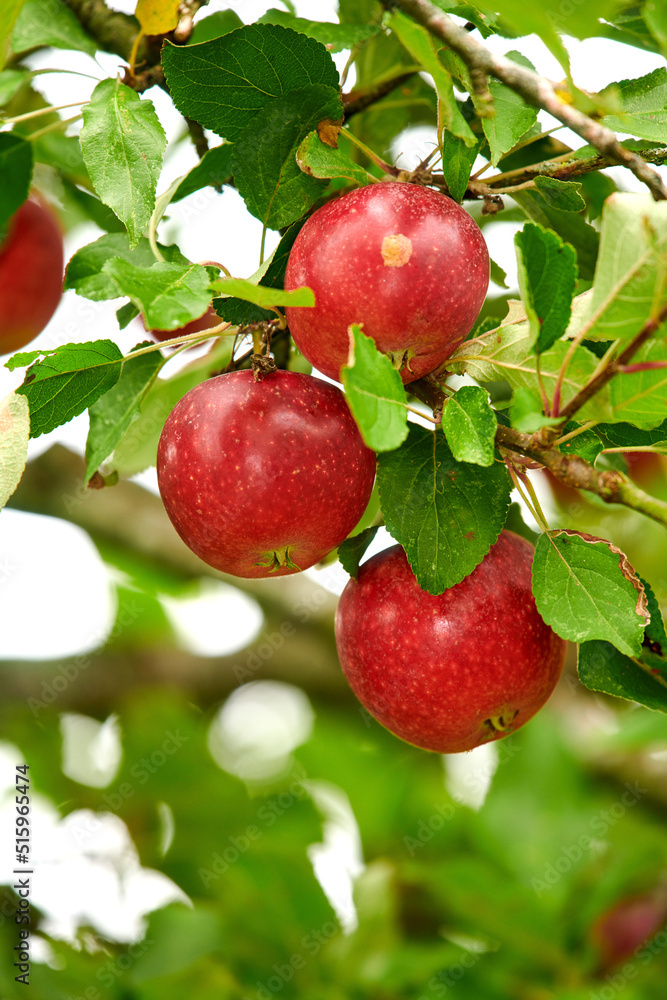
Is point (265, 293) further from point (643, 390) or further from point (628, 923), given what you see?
point (628, 923)

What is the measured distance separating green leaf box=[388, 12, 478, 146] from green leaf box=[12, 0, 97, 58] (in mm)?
630

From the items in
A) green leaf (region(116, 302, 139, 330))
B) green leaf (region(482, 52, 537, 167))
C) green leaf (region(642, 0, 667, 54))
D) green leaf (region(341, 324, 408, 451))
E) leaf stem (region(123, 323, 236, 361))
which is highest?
green leaf (region(642, 0, 667, 54))

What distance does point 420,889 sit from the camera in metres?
1.80

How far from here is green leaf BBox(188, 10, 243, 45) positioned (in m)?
1.25

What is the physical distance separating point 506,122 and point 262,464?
374mm

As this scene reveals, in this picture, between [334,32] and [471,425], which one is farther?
[334,32]

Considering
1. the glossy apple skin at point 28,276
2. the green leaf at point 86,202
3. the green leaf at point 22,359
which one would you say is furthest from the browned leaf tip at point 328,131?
the glossy apple skin at point 28,276

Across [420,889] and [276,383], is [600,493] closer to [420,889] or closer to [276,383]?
[276,383]

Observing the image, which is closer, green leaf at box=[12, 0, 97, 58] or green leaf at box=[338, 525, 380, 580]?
green leaf at box=[338, 525, 380, 580]

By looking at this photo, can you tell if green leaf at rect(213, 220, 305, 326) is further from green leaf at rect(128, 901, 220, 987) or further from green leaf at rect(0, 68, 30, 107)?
green leaf at rect(128, 901, 220, 987)

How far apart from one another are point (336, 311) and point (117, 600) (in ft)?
6.36

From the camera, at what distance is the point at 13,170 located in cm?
116

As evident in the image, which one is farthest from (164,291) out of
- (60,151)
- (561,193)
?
(60,151)

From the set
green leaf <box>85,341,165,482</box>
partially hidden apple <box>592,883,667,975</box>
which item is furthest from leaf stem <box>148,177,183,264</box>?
partially hidden apple <box>592,883,667,975</box>
